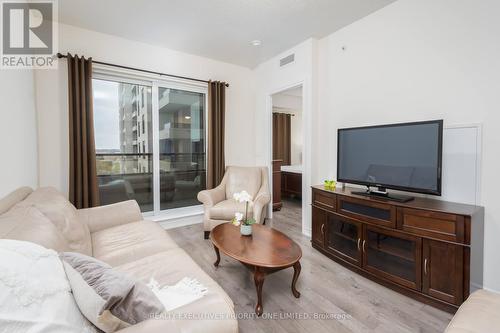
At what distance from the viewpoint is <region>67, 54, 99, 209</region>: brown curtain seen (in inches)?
111

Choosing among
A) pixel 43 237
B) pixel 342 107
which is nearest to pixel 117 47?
pixel 43 237

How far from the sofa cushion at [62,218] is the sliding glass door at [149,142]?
1.70m

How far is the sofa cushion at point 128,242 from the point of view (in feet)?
5.62

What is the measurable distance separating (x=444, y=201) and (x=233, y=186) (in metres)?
2.64

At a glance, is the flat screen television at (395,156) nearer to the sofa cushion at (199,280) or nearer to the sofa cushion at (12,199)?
the sofa cushion at (199,280)

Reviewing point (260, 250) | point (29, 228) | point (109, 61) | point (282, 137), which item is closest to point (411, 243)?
point (260, 250)

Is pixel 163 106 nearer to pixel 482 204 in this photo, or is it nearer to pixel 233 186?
pixel 233 186

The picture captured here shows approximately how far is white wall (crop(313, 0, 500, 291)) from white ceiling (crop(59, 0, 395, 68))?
296 millimetres

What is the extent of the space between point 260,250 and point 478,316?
129 cm

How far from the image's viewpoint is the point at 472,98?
77.7 inches

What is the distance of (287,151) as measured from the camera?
19.9 ft

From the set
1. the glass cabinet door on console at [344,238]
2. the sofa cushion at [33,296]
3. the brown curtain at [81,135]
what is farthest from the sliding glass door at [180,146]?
the sofa cushion at [33,296]

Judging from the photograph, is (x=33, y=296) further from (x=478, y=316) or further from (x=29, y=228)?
(x=478, y=316)

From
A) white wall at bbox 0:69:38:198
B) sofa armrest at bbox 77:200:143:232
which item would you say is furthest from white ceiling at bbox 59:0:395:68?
sofa armrest at bbox 77:200:143:232
